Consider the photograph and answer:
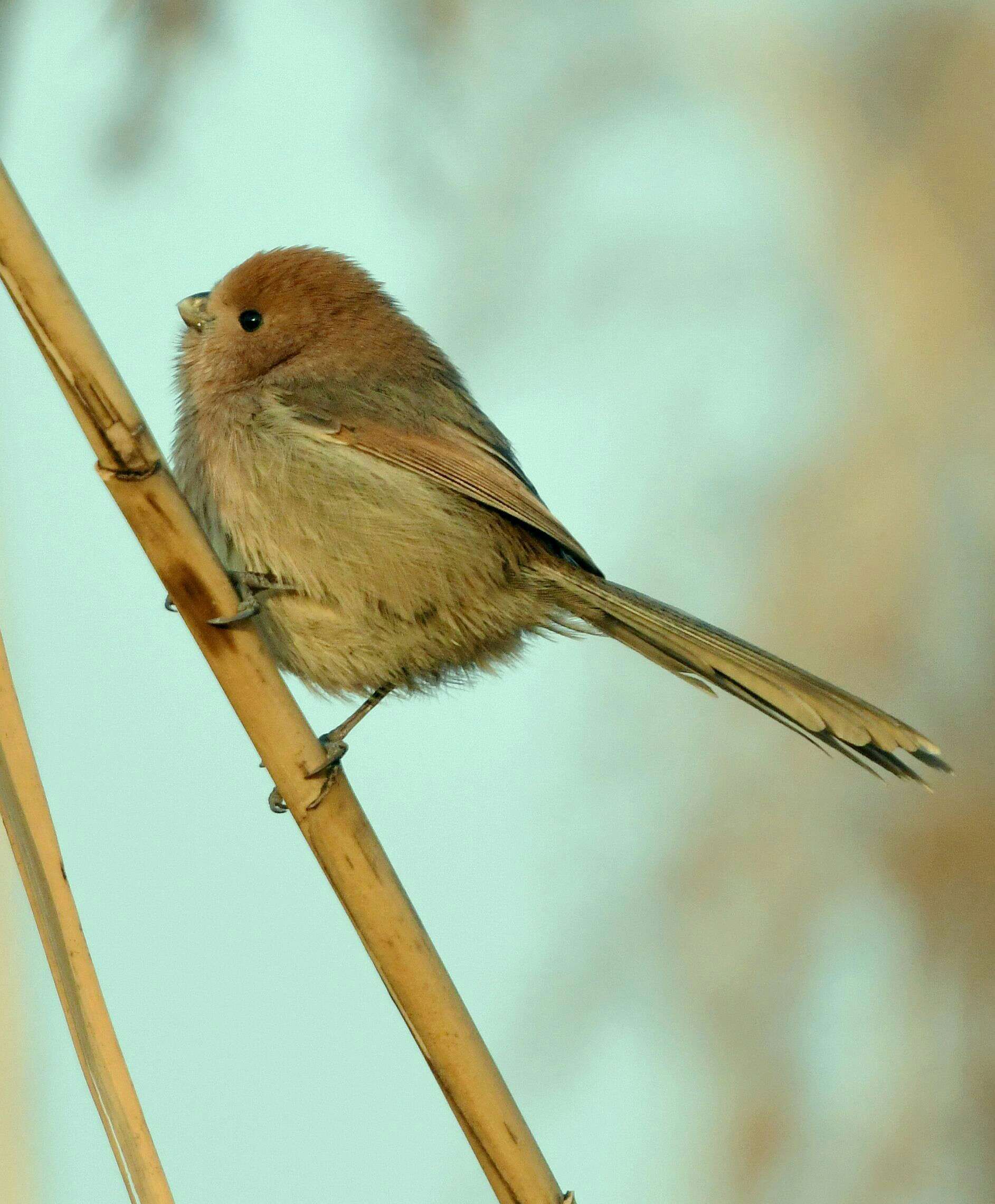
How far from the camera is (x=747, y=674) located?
2684 mm

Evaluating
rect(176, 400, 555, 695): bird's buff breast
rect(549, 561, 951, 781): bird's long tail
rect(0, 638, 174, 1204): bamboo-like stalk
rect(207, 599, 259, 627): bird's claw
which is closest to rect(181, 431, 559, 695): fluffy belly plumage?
rect(176, 400, 555, 695): bird's buff breast

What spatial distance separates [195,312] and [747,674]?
5.21 ft

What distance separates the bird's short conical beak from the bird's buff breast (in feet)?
1.16

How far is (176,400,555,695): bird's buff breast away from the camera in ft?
9.36

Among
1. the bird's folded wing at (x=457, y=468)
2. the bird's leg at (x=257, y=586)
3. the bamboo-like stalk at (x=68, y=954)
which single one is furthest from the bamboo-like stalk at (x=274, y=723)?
the bird's folded wing at (x=457, y=468)

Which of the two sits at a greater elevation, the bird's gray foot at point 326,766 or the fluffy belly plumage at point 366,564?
the fluffy belly plumage at point 366,564

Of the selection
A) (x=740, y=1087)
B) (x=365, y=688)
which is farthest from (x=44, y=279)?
(x=740, y=1087)

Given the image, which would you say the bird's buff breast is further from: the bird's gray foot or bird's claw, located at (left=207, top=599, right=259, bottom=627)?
bird's claw, located at (left=207, top=599, right=259, bottom=627)

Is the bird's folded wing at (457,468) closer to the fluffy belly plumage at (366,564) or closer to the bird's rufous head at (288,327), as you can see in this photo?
the fluffy belly plumage at (366,564)

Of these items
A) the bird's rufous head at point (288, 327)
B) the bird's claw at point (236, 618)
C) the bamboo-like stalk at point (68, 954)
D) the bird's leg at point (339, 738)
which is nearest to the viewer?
the bamboo-like stalk at point (68, 954)

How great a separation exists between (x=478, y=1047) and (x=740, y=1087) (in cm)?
147

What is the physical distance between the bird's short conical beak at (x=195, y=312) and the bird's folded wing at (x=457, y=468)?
544 millimetres

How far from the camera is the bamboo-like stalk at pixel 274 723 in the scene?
63.6 inches

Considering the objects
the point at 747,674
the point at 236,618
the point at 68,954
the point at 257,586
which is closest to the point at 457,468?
the point at 257,586
